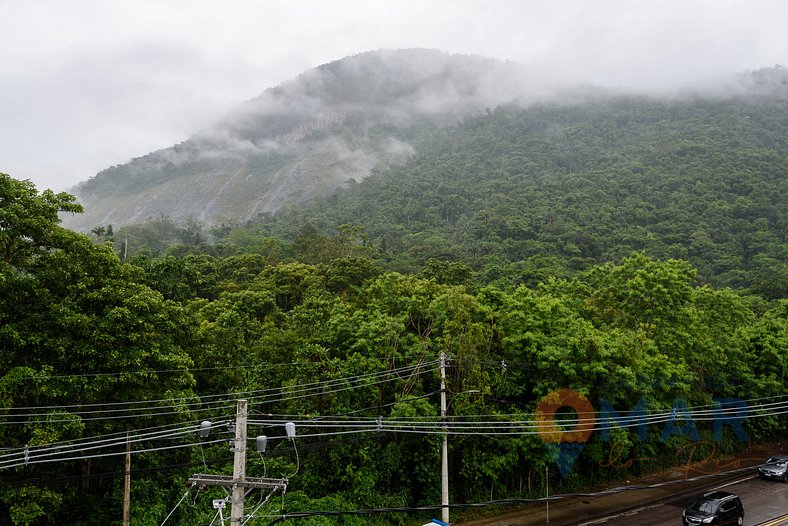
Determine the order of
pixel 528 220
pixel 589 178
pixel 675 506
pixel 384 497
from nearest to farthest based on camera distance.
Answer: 1. pixel 384 497
2. pixel 675 506
3. pixel 528 220
4. pixel 589 178

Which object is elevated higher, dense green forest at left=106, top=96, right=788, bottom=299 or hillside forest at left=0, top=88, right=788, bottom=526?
dense green forest at left=106, top=96, right=788, bottom=299

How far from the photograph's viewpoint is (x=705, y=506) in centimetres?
→ 1705

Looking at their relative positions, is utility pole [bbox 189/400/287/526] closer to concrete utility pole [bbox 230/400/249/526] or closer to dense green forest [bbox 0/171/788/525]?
concrete utility pole [bbox 230/400/249/526]

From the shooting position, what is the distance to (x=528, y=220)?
80.7 metres

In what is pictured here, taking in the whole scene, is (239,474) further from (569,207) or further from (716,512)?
(569,207)

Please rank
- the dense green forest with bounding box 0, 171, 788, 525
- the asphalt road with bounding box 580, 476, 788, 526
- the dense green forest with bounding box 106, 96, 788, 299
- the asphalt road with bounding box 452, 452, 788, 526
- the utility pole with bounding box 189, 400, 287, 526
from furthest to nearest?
the dense green forest with bounding box 106, 96, 788, 299
the asphalt road with bounding box 452, 452, 788, 526
the asphalt road with bounding box 580, 476, 788, 526
the dense green forest with bounding box 0, 171, 788, 525
the utility pole with bounding box 189, 400, 287, 526

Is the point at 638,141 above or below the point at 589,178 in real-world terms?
above

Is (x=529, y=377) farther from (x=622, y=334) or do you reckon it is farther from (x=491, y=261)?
(x=491, y=261)

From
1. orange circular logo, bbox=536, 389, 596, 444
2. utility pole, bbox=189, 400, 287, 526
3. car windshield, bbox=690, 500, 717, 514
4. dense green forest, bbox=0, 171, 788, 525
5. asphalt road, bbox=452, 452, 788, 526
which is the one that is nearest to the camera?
utility pole, bbox=189, 400, 287, 526

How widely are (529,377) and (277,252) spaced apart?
42.6 meters

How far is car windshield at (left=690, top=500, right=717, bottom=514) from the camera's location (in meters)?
16.8

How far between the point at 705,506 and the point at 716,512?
0.47 metres

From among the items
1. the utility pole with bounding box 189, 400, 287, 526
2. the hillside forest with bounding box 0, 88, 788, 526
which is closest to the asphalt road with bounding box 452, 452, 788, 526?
the hillside forest with bounding box 0, 88, 788, 526

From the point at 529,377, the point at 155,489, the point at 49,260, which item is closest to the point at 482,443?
the point at 529,377
